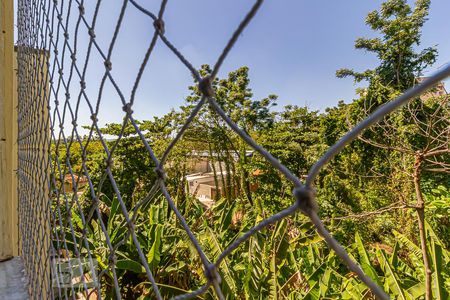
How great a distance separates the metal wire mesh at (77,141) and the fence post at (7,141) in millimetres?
42

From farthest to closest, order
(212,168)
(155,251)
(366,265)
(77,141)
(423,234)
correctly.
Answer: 1. (212,168)
2. (155,251)
3. (366,265)
4. (423,234)
5. (77,141)

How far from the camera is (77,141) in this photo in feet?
2.99

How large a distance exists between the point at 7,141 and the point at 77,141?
0.29 metres

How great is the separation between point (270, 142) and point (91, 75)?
5851 millimetres

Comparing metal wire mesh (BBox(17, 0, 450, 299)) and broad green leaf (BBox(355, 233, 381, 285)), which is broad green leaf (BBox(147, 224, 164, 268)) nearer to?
metal wire mesh (BBox(17, 0, 450, 299))

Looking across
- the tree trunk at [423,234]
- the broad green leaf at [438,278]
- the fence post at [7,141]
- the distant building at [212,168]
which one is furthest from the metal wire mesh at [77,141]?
the distant building at [212,168]

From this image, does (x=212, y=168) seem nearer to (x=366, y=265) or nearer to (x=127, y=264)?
(x=127, y=264)

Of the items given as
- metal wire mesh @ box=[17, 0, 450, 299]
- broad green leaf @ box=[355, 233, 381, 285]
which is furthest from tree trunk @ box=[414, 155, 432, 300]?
metal wire mesh @ box=[17, 0, 450, 299]

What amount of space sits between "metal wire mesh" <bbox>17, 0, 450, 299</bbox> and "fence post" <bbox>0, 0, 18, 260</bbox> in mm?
42

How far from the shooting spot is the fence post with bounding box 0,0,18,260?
938 mm

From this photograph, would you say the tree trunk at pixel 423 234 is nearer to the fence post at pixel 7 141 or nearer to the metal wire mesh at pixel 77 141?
the metal wire mesh at pixel 77 141

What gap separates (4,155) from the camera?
0.96 m

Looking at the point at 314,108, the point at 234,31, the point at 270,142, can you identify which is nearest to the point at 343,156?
the point at 270,142

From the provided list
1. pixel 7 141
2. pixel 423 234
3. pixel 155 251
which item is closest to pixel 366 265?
pixel 423 234
